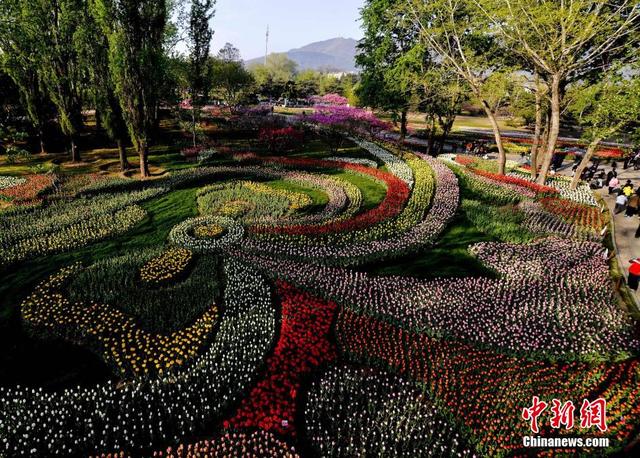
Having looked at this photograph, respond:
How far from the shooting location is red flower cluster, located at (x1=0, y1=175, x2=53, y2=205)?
16.0m

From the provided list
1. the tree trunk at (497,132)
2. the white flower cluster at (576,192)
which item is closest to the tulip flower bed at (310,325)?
the white flower cluster at (576,192)

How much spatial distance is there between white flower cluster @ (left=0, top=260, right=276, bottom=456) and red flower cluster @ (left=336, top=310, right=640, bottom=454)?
2694mm

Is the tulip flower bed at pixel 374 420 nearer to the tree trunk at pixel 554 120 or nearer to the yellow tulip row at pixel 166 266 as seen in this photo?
the yellow tulip row at pixel 166 266

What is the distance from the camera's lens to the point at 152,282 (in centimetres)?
1045

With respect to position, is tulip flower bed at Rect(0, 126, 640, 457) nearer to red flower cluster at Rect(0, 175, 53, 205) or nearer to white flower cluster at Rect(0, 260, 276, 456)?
white flower cluster at Rect(0, 260, 276, 456)

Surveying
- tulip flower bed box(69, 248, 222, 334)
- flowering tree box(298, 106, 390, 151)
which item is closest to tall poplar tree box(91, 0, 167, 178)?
tulip flower bed box(69, 248, 222, 334)

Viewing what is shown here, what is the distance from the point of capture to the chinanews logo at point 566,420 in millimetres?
6164

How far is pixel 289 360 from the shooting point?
771 cm

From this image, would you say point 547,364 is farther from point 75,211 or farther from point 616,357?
point 75,211

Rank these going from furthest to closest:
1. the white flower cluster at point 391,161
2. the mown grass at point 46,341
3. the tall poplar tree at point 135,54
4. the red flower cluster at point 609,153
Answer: the red flower cluster at point 609,153
the white flower cluster at point 391,161
the tall poplar tree at point 135,54
the mown grass at point 46,341

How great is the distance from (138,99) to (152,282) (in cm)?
1300

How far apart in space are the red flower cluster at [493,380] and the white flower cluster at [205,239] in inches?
244

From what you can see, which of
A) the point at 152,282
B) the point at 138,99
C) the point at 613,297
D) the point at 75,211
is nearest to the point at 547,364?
the point at 613,297

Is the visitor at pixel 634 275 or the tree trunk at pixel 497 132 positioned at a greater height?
the tree trunk at pixel 497 132
